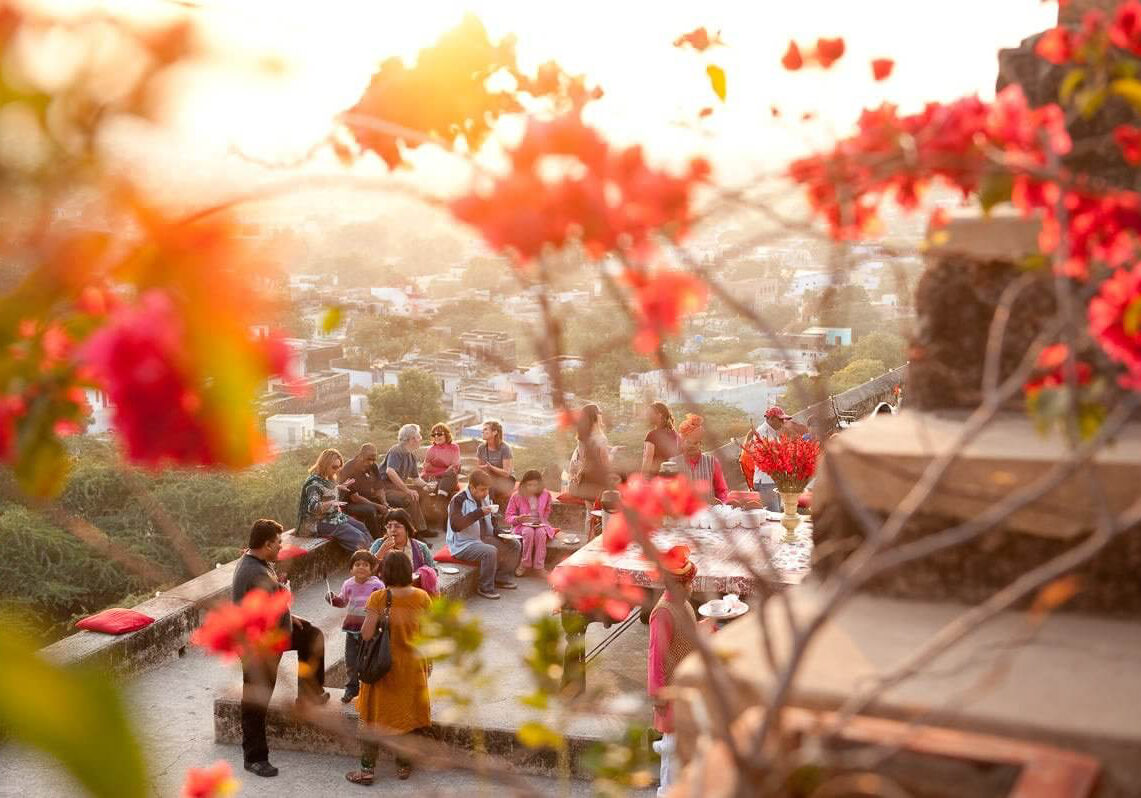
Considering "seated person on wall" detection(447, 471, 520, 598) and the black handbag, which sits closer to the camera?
the black handbag

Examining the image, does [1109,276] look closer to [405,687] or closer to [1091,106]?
[1091,106]

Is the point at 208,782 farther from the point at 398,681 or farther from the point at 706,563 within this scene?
the point at 706,563

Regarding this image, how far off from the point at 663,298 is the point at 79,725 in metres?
→ 1.26

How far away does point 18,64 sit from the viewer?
0.70m

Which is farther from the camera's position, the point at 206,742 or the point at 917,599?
the point at 206,742

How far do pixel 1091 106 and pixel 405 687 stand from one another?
4901mm

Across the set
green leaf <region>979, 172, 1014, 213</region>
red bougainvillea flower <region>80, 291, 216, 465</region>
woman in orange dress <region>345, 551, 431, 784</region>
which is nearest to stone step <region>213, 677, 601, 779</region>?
woman in orange dress <region>345, 551, 431, 784</region>

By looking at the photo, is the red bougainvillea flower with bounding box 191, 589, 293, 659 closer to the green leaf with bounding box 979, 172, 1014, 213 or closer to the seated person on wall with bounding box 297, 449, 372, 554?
the green leaf with bounding box 979, 172, 1014, 213

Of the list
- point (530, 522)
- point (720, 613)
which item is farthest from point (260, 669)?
point (530, 522)

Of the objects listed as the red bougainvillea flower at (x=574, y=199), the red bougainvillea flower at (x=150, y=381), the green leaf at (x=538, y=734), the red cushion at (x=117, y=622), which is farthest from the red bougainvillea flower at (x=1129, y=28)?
the red cushion at (x=117, y=622)

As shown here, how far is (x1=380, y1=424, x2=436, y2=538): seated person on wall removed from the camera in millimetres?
9477

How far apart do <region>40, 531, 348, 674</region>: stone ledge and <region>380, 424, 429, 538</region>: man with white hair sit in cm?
79

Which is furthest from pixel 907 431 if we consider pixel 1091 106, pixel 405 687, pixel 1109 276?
pixel 405 687

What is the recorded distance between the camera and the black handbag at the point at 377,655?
585 centimetres
